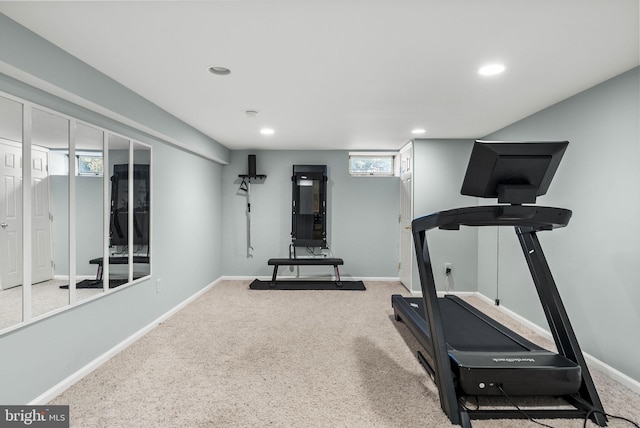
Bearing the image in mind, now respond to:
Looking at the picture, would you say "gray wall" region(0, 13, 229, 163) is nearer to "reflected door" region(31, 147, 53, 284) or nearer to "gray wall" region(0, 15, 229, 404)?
"gray wall" region(0, 15, 229, 404)

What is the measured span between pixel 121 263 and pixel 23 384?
1.14m

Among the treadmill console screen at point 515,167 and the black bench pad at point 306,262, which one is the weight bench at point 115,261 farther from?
the treadmill console screen at point 515,167

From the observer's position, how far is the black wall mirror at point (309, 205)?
5.32 m

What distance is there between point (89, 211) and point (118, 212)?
34cm

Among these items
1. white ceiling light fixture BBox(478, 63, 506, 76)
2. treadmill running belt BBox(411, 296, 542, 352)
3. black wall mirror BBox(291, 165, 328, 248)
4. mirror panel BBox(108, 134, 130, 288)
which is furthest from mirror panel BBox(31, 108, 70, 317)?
black wall mirror BBox(291, 165, 328, 248)

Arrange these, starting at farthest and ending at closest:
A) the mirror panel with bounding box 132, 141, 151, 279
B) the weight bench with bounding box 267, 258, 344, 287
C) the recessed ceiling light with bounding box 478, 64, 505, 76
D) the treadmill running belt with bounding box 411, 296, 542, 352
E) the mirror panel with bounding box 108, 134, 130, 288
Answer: the weight bench with bounding box 267, 258, 344, 287, the mirror panel with bounding box 132, 141, 151, 279, the mirror panel with bounding box 108, 134, 130, 288, the treadmill running belt with bounding box 411, 296, 542, 352, the recessed ceiling light with bounding box 478, 64, 505, 76

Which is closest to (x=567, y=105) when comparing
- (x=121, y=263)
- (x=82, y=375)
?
(x=121, y=263)

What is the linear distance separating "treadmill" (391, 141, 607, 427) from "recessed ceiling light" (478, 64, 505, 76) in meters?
0.81

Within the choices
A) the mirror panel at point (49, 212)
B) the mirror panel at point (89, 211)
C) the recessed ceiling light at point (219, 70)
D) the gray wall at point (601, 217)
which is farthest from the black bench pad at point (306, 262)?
the recessed ceiling light at point (219, 70)

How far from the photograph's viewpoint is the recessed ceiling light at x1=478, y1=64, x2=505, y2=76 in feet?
7.23

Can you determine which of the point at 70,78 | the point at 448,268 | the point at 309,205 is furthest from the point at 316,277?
the point at 70,78

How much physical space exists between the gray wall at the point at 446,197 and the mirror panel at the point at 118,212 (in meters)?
3.65

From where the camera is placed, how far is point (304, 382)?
2248 mm

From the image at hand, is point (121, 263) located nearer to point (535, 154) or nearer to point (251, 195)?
point (251, 195)
